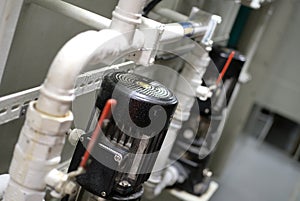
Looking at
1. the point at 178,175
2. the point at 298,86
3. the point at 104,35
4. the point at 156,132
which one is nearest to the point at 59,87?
the point at 104,35

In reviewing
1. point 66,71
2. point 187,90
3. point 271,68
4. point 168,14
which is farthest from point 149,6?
point 271,68

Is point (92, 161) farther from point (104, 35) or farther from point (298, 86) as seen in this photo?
point (298, 86)

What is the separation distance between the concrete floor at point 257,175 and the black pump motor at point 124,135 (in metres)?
1.59

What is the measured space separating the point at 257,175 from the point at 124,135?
2.27m

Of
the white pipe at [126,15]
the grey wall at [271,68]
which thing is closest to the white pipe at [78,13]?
the white pipe at [126,15]

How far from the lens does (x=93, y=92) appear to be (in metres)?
0.90

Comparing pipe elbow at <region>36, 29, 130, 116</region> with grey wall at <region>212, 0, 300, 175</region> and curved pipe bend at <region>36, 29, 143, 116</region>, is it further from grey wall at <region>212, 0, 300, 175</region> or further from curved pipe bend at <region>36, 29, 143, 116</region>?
grey wall at <region>212, 0, 300, 175</region>

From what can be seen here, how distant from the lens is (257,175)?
2.85 m

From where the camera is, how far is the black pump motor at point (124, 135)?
0.73 m

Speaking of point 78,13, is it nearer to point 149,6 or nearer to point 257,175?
point 149,6

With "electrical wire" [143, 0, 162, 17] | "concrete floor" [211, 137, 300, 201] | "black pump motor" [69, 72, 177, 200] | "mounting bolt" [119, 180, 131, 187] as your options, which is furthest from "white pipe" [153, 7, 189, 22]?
"concrete floor" [211, 137, 300, 201]

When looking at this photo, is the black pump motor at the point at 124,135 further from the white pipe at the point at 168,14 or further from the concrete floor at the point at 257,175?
the concrete floor at the point at 257,175

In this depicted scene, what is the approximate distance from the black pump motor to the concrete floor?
1.59 m

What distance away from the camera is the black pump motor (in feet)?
2.38
